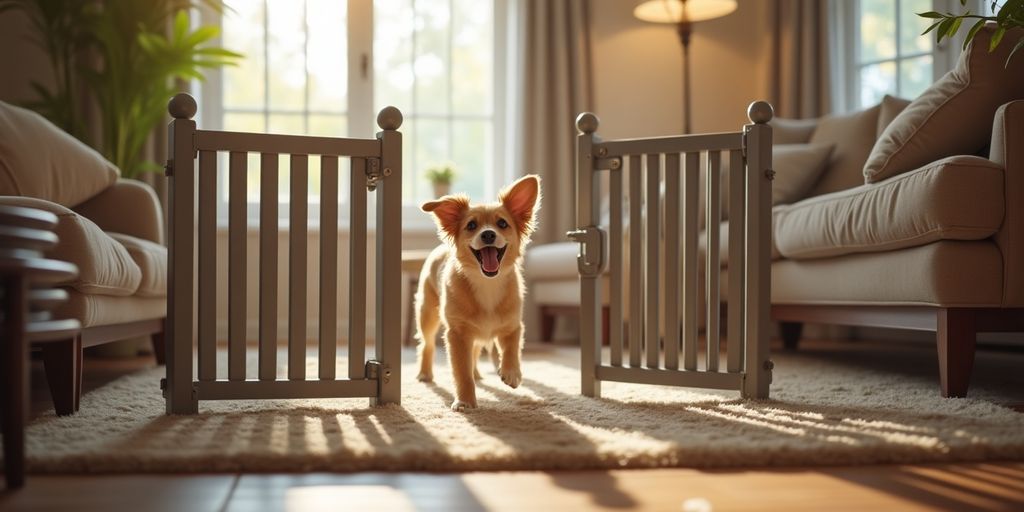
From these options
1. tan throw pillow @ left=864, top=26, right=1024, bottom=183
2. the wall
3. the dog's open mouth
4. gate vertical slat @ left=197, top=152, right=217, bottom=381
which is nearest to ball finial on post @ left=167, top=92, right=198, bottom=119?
gate vertical slat @ left=197, top=152, right=217, bottom=381

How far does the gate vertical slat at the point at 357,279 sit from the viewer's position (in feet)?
6.98

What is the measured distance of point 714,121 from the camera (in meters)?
5.34

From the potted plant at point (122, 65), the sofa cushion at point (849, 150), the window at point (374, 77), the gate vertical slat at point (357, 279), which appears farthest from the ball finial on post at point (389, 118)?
the window at point (374, 77)

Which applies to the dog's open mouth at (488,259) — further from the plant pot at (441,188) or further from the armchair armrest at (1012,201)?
the plant pot at (441,188)

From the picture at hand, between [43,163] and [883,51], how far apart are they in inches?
164

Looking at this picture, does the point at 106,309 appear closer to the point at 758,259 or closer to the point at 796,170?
the point at 758,259

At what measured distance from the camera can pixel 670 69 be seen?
5297 mm

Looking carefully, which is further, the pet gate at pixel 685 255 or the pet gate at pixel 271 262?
the pet gate at pixel 685 255

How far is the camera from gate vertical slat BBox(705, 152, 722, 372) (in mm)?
2244

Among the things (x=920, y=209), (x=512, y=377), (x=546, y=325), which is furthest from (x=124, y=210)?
(x=920, y=209)

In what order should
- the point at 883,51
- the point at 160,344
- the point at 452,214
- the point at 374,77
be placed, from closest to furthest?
the point at 452,214
the point at 160,344
the point at 883,51
the point at 374,77

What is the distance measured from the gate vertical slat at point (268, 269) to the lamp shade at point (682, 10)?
316 cm

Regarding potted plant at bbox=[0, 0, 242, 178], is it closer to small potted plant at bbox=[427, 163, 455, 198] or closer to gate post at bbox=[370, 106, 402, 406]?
small potted plant at bbox=[427, 163, 455, 198]

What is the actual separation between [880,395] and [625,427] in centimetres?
90
